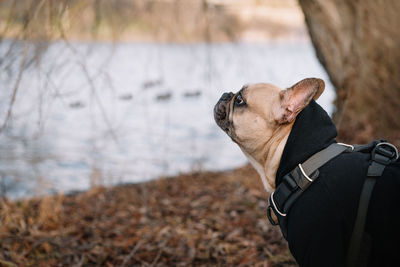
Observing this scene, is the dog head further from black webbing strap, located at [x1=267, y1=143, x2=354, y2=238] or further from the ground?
the ground

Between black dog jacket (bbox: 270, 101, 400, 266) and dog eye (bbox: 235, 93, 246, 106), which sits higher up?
dog eye (bbox: 235, 93, 246, 106)

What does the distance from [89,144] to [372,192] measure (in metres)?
8.09

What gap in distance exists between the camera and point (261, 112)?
3.26 m

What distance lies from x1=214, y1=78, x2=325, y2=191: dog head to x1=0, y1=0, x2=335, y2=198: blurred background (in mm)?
1263

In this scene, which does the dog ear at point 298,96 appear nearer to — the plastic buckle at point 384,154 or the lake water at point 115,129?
the plastic buckle at point 384,154

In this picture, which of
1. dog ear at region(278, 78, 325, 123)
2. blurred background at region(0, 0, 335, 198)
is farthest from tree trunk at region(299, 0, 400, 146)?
dog ear at region(278, 78, 325, 123)

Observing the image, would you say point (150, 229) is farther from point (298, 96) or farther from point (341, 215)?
point (341, 215)

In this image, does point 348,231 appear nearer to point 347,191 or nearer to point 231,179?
point 347,191

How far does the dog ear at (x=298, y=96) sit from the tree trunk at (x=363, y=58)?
400 centimetres

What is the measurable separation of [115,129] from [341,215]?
20.7 feet

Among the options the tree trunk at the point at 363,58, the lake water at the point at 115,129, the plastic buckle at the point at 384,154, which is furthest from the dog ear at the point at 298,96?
the tree trunk at the point at 363,58

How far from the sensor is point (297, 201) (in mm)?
2541

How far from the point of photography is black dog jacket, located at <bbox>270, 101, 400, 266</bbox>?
7.59 feet

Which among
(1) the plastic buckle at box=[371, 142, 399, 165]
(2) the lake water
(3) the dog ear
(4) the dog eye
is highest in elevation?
(3) the dog ear
